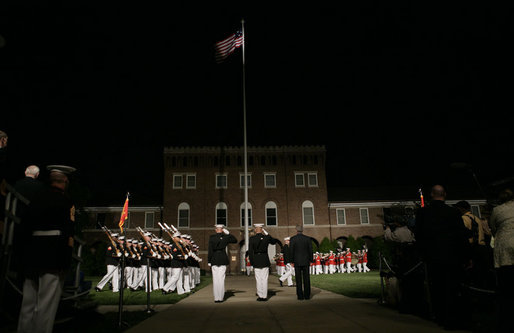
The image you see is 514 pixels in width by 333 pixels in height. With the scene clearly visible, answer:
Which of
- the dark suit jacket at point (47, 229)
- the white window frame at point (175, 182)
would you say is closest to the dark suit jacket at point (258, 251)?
the dark suit jacket at point (47, 229)

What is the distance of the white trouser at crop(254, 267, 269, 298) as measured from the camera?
9922mm

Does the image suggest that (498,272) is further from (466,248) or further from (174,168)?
(174,168)

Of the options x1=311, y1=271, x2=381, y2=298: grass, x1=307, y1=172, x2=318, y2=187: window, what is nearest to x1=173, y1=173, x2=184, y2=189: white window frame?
x1=307, y1=172, x2=318, y2=187: window

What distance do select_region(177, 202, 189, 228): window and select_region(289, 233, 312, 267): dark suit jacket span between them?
29208mm

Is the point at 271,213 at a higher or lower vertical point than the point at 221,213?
lower

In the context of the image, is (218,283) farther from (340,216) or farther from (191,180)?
(340,216)

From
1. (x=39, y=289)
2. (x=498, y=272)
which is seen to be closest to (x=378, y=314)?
(x=498, y=272)

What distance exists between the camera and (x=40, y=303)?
158 inches

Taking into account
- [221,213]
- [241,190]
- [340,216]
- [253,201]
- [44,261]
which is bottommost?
[44,261]

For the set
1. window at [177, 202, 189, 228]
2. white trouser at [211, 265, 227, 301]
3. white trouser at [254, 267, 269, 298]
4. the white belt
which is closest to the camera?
the white belt

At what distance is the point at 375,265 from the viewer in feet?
110

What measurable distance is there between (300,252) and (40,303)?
7.40 metres

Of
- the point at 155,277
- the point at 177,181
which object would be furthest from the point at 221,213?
the point at 155,277

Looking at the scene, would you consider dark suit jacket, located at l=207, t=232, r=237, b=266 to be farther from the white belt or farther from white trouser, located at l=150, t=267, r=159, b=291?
the white belt
